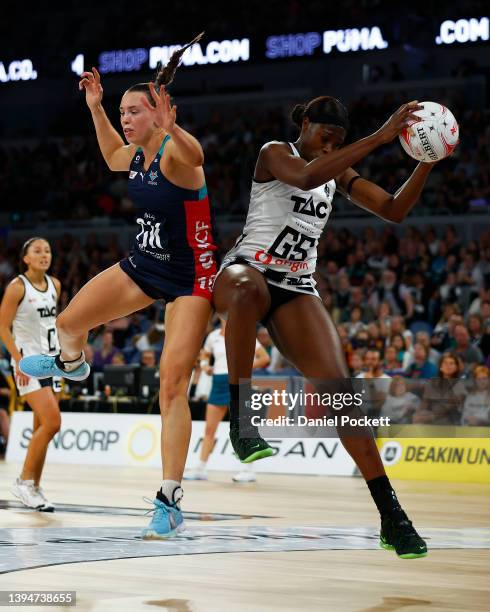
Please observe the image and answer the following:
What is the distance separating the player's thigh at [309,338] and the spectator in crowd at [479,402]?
7.80 m

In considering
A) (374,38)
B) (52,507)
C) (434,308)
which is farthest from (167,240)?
(374,38)

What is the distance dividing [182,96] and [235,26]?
2.32m

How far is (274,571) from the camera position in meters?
5.66

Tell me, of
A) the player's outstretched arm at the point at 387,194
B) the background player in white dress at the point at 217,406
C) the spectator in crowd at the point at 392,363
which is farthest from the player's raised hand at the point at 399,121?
the spectator in crowd at the point at 392,363

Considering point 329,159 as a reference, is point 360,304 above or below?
below

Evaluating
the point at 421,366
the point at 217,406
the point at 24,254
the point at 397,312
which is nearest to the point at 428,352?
the point at 421,366

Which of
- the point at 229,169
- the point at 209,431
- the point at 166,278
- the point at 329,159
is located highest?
the point at 229,169

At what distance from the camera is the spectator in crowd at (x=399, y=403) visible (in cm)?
1380

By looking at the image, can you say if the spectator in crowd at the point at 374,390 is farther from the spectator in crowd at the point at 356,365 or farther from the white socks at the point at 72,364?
the white socks at the point at 72,364

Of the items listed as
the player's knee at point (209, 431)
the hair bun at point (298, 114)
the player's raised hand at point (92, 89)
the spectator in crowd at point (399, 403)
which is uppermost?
the player's raised hand at point (92, 89)

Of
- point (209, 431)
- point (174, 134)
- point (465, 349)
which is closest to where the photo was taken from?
point (174, 134)

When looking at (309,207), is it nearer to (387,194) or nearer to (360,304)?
(387,194)

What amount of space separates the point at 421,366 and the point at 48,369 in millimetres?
8422

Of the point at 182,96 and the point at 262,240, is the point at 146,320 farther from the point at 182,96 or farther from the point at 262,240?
the point at 262,240
